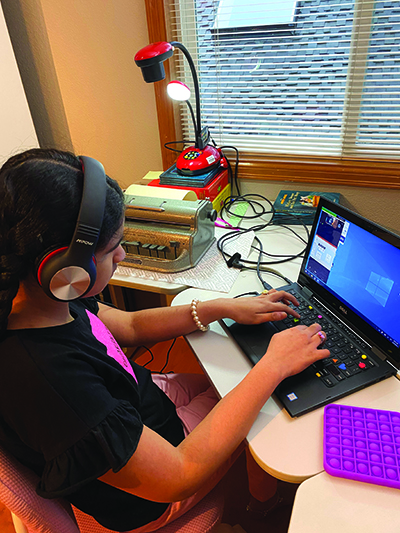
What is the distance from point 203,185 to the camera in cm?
143

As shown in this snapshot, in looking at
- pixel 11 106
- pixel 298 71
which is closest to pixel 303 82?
pixel 298 71

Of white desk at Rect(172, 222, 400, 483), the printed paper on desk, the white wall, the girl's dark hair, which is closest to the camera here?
the girl's dark hair

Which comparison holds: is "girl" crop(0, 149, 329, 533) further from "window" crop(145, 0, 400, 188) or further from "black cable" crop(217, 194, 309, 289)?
"window" crop(145, 0, 400, 188)

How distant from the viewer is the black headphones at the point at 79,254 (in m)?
0.53

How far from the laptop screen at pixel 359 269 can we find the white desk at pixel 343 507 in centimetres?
28

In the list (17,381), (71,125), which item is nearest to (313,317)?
(17,381)

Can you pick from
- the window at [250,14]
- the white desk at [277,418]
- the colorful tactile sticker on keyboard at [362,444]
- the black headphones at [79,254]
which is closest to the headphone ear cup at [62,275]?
the black headphones at [79,254]

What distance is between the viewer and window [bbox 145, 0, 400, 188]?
135cm

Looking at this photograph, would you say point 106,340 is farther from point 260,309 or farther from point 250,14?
point 250,14

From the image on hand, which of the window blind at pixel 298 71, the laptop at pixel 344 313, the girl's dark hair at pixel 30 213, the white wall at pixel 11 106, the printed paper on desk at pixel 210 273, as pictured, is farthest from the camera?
the white wall at pixel 11 106

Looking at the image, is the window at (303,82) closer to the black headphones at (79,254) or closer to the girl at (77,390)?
the girl at (77,390)

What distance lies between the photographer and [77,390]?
540 millimetres

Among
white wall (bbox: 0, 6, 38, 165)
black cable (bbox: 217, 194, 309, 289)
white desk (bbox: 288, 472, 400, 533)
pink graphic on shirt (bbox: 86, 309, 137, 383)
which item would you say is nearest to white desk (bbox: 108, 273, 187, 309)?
black cable (bbox: 217, 194, 309, 289)

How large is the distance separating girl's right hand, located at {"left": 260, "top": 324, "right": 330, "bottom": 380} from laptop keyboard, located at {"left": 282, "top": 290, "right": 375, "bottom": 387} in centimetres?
3
